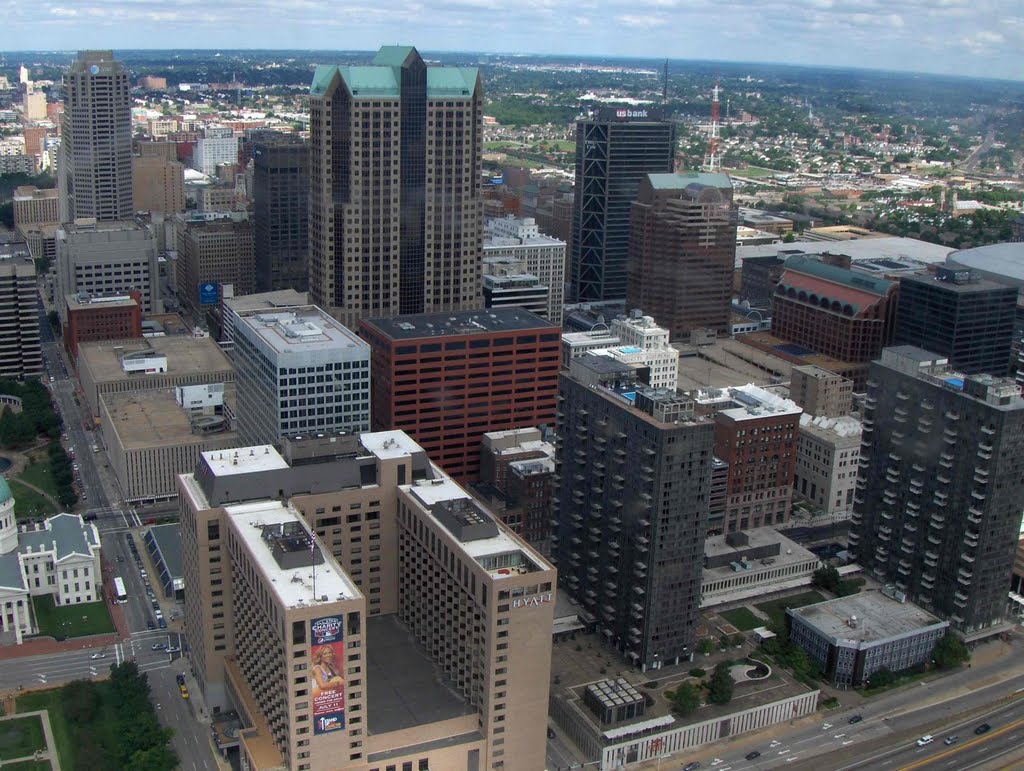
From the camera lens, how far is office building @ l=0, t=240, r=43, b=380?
5354 inches

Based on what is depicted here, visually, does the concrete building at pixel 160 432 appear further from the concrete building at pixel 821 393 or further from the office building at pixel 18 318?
the concrete building at pixel 821 393

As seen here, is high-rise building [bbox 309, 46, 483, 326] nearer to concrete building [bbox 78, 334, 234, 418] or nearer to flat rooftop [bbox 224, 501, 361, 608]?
concrete building [bbox 78, 334, 234, 418]

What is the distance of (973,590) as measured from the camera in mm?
86000

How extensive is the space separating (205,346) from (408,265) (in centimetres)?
3612

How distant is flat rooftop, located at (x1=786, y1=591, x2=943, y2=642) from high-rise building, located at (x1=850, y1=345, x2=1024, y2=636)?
11.0ft

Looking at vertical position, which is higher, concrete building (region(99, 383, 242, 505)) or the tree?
concrete building (region(99, 383, 242, 505))

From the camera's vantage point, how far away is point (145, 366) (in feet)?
435

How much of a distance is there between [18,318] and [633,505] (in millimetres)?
91759

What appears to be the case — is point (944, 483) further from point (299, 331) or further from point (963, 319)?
point (299, 331)

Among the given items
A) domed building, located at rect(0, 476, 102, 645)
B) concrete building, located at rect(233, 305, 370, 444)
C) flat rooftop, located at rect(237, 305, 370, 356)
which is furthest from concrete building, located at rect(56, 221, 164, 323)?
concrete building, located at rect(233, 305, 370, 444)

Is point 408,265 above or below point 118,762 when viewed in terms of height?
above

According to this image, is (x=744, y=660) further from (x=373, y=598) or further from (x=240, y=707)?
(x=240, y=707)

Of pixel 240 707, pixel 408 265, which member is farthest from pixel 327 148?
pixel 240 707

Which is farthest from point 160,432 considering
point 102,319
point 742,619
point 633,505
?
point 742,619
